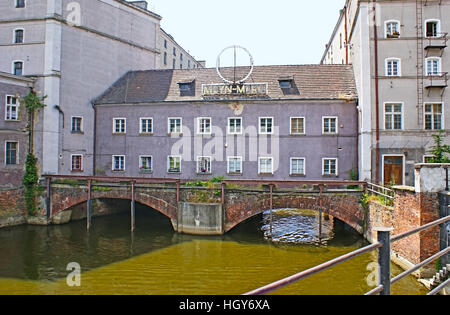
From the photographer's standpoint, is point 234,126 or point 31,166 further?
point 234,126

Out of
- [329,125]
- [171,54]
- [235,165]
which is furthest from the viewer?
[171,54]

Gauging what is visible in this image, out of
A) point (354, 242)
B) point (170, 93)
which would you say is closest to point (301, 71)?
point (170, 93)

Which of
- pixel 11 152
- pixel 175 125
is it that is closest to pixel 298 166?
pixel 175 125

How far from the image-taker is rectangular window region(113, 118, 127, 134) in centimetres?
2798

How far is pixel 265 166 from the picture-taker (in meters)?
25.8

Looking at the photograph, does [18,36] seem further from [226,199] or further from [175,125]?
[226,199]

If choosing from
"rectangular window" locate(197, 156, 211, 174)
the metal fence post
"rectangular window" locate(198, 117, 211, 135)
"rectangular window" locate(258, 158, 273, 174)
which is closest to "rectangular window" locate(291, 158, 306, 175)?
"rectangular window" locate(258, 158, 273, 174)

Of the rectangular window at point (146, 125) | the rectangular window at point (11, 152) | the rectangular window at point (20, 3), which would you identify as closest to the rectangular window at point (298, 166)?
the rectangular window at point (146, 125)

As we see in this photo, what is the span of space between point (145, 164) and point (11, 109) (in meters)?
9.82

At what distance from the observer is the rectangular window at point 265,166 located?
25.6 metres

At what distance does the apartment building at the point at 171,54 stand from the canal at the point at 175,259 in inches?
1024

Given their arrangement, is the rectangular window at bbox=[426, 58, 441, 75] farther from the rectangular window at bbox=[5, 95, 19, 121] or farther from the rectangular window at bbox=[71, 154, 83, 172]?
the rectangular window at bbox=[5, 95, 19, 121]

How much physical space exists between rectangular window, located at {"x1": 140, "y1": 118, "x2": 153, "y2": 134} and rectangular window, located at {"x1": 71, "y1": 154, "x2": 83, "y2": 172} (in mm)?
5357

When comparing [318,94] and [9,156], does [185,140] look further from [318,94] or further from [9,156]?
[9,156]
